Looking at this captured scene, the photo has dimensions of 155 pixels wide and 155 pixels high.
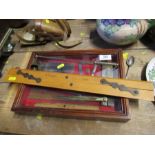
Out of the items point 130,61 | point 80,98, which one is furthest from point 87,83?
point 130,61

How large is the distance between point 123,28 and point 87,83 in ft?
0.88

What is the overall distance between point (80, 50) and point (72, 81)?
187 millimetres

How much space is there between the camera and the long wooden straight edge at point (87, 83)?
0.59m

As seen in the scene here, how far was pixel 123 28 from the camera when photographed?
68cm

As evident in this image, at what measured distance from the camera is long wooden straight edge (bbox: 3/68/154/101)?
→ 1.93ft

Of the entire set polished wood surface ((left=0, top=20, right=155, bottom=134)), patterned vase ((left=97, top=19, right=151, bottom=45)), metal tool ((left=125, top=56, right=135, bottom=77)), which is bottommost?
polished wood surface ((left=0, top=20, right=155, bottom=134))

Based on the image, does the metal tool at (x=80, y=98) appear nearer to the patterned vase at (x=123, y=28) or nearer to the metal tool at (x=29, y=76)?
the metal tool at (x=29, y=76)

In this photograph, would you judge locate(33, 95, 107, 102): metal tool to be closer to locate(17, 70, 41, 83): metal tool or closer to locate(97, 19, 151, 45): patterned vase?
locate(17, 70, 41, 83): metal tool

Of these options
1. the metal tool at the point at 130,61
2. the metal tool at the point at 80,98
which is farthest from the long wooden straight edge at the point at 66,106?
the metal tool at the point at 130,61

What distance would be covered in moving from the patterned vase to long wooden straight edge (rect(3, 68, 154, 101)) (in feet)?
0.65

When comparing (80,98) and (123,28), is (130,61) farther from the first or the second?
(80,98)

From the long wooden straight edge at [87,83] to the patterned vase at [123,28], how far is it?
0.20 metres

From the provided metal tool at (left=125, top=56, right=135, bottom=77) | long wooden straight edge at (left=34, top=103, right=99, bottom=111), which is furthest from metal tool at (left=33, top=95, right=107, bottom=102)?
metal tool at (left=125, top=56, right=135, bottom=77)
